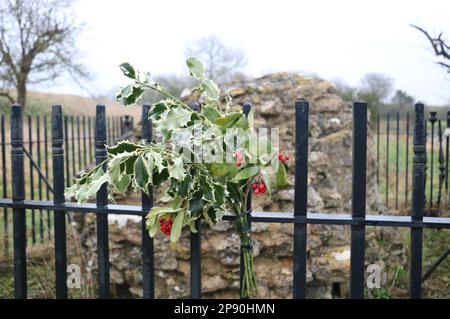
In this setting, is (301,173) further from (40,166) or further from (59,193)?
(40,166)

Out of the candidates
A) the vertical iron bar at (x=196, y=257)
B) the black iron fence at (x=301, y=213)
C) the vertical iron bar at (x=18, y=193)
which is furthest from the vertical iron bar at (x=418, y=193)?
the vertical iron bar at (x=18, y=193)

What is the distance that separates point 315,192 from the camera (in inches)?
148

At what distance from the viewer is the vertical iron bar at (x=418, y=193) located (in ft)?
6.21

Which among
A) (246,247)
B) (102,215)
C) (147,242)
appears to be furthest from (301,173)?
(102,215)

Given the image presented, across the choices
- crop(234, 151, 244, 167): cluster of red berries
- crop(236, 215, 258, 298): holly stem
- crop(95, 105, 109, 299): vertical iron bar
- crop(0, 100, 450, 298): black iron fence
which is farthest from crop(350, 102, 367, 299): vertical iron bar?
crop(95, 105, 109, 299): vertical iron bar

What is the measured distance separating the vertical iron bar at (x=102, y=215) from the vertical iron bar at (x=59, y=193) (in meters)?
0.20

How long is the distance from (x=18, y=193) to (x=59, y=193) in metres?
0.27

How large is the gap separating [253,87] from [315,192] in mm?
1118

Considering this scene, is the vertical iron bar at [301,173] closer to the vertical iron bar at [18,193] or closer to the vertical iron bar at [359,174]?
the vertical iron bar at [359,174]

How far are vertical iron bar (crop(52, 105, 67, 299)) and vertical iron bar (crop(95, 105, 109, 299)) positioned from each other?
20 cm

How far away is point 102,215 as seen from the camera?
2.20 metres

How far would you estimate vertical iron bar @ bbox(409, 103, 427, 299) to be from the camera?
1.89 meters
